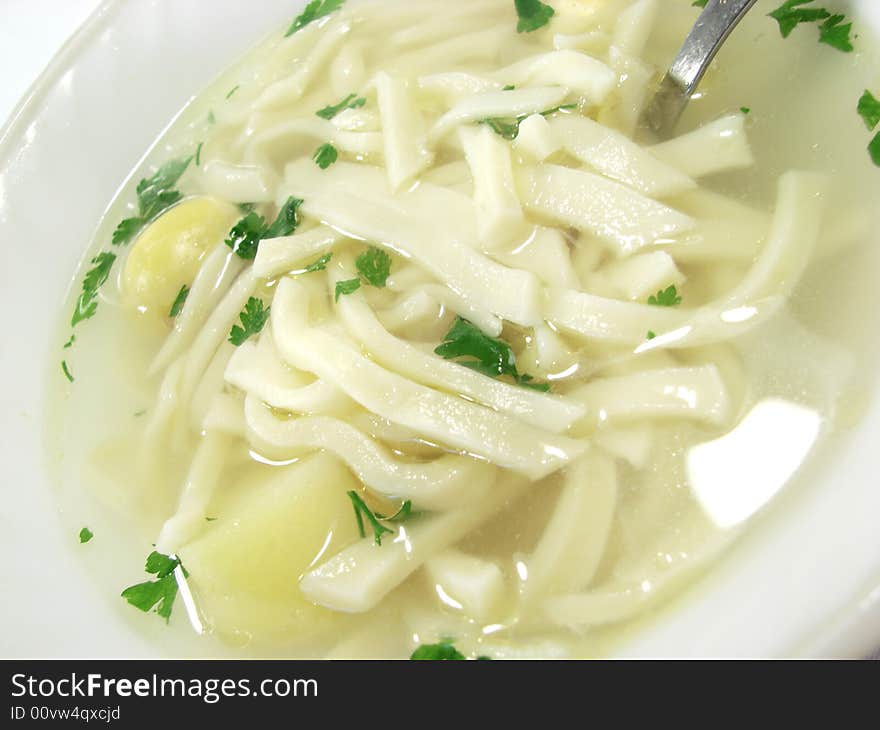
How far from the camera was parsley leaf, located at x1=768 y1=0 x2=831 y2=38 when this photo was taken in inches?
90.7

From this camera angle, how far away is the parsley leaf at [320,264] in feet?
7.06

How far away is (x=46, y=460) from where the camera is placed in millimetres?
2135

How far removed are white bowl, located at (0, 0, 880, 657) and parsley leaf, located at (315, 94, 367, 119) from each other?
71cm

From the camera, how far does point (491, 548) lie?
1.77m

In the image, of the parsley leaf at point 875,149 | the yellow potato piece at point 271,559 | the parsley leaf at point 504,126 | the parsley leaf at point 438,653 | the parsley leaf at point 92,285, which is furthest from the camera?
the parsley leaf at point 92,285

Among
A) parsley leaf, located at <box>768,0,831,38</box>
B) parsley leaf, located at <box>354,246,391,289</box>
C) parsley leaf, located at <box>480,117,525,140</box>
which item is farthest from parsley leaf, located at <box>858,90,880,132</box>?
parsley leaf, located at <box>354,246,391,289</box>

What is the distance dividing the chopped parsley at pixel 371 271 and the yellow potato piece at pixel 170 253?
0.52 meters

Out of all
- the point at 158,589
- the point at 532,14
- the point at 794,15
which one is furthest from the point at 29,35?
the point at 794,15

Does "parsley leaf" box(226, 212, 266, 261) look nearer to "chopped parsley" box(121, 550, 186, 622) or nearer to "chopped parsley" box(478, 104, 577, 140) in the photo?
"chopped parsley" box(478, 104, 577, 140)

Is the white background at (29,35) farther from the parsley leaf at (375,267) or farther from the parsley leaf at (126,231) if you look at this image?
the parsley leaf at (375,267)

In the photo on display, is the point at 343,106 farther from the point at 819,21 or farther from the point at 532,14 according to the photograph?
the point at 819,21

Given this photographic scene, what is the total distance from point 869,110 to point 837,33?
0.31m

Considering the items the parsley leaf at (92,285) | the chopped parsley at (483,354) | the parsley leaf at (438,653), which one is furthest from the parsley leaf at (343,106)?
the parsley leaf at (438,653)

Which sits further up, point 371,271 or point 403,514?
point 371,271
